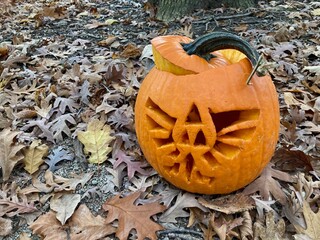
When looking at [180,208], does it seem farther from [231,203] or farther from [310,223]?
[310,223]

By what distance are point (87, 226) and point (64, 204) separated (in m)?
0.27

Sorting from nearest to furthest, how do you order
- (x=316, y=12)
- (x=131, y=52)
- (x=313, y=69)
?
(x=313, y=69) → (x=131, y=52) → (x=316, y=12)

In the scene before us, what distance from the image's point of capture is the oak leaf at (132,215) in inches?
78.4

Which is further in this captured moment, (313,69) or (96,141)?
(313,69)

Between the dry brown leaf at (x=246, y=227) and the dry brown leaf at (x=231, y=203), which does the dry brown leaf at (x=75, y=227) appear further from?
the dry brown leaf at (x=246, y=227)

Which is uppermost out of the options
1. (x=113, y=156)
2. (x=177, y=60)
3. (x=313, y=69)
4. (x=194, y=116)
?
(x=177, y=60)

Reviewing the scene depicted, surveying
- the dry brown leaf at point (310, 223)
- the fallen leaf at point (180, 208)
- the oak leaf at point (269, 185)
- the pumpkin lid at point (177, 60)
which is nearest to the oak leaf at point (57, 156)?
the fallen leaf at point (180, 208)

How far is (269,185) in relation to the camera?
87.2 inches

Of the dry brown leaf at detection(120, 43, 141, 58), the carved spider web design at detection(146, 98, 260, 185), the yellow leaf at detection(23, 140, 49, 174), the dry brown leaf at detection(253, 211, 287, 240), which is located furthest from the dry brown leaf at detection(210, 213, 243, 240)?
the dry brown leaf at detection(120, 43, 141, 58)

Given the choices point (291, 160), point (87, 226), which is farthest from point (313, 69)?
point (87, 226)

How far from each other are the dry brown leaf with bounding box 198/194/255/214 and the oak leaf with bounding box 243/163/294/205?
0.11m

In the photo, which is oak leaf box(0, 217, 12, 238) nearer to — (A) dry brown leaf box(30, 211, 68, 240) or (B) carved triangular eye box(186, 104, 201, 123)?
(A) dry brown leaf box(30, 211, 68, 240)

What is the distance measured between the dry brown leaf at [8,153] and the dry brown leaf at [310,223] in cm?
187

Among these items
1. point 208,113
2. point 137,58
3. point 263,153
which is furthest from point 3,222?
point 137,58
